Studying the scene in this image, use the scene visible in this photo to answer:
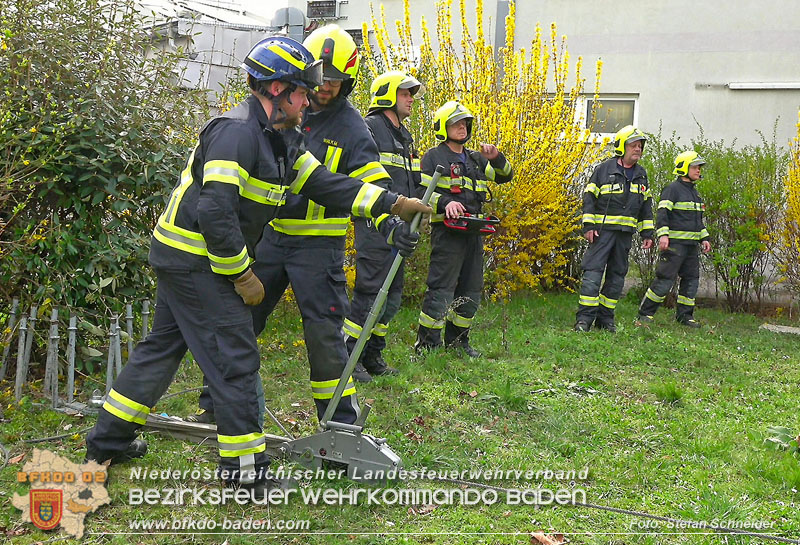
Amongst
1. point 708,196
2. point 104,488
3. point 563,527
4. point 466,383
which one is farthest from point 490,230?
point 708,196

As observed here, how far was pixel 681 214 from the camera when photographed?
8.96 m

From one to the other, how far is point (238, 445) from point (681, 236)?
6.92 m

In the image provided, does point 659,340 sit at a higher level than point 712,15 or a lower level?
lower

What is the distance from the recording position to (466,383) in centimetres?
588

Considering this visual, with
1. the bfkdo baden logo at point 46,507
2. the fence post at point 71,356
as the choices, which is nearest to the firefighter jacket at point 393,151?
the fence post at point 71,356

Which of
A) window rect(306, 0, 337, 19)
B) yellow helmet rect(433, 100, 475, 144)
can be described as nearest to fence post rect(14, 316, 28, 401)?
yellow helmet rect(433, 100, 475, 144)

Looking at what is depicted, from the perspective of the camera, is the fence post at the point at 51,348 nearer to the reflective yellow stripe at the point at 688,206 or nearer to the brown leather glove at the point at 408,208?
the brown leather glove at the point at 408,208

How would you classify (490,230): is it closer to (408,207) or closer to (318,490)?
(408,207)

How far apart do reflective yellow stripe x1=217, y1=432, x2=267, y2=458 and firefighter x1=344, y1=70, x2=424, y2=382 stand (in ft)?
6.98

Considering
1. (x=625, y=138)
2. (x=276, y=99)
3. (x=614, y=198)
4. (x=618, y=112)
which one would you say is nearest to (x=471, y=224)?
(x=614, y=198)

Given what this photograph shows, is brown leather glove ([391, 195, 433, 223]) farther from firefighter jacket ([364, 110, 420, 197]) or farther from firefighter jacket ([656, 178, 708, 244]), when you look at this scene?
firefighter jacket ([656, 178, 708, 244])

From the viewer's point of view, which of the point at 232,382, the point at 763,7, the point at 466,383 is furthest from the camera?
the point at 763,7

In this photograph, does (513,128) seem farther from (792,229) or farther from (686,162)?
(792,229)

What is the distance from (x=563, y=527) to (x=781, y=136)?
9885 millimetres
